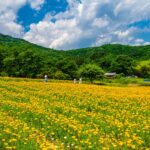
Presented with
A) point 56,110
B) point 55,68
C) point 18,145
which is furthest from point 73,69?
point 18,145

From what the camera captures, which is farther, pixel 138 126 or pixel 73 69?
pixel 73 69

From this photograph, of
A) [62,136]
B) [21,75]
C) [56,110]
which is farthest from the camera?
[21,75]

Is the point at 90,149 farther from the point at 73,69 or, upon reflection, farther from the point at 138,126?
the point at 73,69

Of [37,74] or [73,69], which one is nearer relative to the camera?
[37,74]

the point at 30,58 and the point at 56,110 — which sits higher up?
the point at 30,58

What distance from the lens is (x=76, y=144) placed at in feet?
32.4

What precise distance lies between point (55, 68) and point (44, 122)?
11239 centimetres

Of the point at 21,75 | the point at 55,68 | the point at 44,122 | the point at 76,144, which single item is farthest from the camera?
the point at 55,68

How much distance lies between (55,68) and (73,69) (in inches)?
275

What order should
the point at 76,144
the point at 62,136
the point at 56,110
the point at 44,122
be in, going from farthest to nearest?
the point at 56,110
the point at 44,122
the point at 62,136
the point at 76,144

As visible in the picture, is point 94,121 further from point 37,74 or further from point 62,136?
point 37,74

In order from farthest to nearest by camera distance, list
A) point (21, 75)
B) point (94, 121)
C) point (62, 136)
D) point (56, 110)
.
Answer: point (21, 75) → point (56, 110) → point (94, 121) → point (62, 136)

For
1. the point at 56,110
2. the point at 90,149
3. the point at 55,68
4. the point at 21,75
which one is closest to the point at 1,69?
the point at 21,75

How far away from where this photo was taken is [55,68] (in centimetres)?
12481
